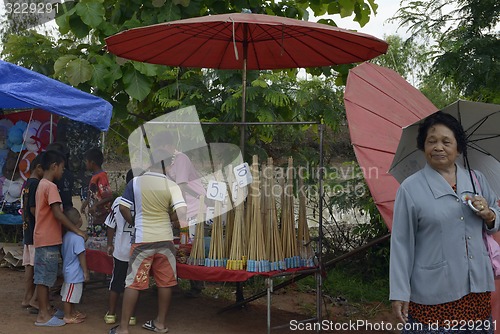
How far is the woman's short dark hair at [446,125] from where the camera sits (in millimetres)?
3275

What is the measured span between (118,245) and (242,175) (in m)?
1.29

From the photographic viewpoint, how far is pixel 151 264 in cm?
539

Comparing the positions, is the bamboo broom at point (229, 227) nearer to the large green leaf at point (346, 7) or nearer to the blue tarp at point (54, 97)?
the blue tarp at point (54, 97)

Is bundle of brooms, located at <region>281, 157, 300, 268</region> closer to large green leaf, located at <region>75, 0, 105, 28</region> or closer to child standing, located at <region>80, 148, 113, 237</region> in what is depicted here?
child standing, located at <region>80, 148, 113, 237</region>

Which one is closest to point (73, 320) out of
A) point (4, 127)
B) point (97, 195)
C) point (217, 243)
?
point (97, 195)

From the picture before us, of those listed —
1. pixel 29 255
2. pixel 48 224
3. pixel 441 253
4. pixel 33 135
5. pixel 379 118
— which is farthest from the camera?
pixel 33 135

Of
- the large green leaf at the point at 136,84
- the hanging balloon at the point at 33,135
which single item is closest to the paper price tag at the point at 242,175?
the large green leaf at the point at 136,84

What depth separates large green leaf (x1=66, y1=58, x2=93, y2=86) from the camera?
20.8ft

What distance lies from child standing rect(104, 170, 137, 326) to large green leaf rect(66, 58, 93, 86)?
1305 millimetres

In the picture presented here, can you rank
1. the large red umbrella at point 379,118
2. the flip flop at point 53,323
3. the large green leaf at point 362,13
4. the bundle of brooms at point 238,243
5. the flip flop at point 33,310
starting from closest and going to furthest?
the large red umbrella at point 379,118
the bundle of brooms at point 238,243
the flip flop at point 53,323
the flip flop at point 33,310
the large green leaf at point 362,13

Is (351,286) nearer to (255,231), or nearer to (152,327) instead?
(255,231)

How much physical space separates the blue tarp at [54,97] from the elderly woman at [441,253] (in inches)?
137

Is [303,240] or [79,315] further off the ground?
[303,240]

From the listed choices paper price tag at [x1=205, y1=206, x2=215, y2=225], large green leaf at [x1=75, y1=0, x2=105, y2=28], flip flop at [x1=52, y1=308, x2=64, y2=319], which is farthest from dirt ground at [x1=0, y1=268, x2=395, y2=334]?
large green leaf at [x1=75, y1=0, x2=105, y2=28]
